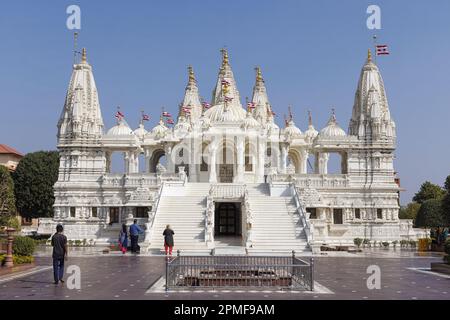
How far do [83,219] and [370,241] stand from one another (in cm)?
2829

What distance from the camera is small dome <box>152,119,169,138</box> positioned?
69.2 metres

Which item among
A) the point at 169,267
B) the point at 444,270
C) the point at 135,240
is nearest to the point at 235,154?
the point at 135,240

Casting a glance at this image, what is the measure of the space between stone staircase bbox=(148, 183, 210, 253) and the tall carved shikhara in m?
5.57

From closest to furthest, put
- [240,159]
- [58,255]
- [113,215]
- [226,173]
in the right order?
[58,255] → [240,159] → [113,215] → [226,173]

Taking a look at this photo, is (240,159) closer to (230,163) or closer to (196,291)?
(230,163)

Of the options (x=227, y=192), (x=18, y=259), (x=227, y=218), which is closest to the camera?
(x=18, y=259)

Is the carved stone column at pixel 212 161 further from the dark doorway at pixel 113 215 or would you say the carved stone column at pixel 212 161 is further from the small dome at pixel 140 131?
the small dome at pixel 140 131

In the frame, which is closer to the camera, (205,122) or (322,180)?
(322,180)

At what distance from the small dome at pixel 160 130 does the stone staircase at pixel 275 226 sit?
25.0 m

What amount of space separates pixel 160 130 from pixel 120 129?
6.25m

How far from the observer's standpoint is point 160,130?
74250 mm

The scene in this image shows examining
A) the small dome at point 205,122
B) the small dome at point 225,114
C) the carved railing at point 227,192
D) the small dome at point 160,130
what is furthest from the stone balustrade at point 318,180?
the small dome at point 160,130

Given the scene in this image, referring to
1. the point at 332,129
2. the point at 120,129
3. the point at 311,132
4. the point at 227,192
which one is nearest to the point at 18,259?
the point at 227,192

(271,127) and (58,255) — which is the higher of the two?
(271,127)
